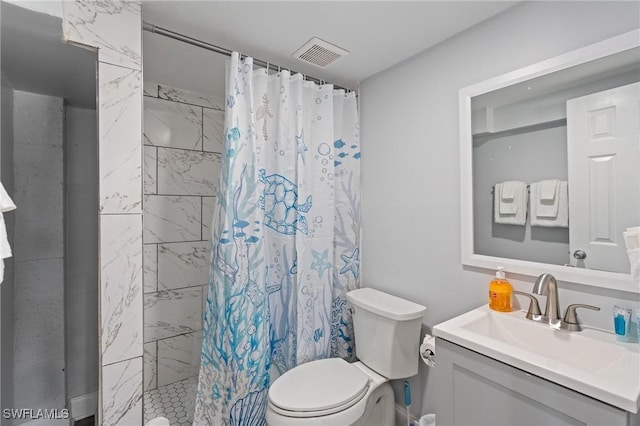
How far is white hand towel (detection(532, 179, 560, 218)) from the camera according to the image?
3.98 ft

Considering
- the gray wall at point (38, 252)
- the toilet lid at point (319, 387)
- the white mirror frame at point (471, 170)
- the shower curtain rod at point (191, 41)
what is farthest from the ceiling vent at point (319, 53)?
the toilet lid at point (319, 387)

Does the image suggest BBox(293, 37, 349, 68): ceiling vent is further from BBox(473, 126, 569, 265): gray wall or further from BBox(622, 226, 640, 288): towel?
BBox(622, 226, 640, 288): towel

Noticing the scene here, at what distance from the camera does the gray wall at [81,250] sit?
1238mm

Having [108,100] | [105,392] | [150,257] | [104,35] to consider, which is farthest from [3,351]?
[104,35]

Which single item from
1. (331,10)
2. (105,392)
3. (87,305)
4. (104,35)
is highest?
(331,10)

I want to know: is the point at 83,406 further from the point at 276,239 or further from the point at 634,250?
the point at 634,250

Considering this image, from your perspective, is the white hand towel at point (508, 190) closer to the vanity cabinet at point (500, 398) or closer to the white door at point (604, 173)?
the white door at point (604, 173)

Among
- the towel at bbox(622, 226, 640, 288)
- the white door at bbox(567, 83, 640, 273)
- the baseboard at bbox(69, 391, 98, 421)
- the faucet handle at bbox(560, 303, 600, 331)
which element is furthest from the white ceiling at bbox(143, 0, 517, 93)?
the baseboard at bbox(69, 391, 98, 421)

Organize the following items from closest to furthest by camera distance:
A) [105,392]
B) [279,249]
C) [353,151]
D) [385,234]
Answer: [105,392], [279,249], [385,234], [353,151]

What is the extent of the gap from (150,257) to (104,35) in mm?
1457

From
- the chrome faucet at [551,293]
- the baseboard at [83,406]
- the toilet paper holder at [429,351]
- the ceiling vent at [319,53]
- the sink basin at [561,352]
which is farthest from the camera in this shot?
the ceiling vent at [319,53]

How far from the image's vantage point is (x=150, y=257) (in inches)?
84.0

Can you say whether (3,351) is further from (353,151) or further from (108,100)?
(353,151)

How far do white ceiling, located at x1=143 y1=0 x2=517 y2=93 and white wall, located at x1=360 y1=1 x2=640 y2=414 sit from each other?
136 millimetres
